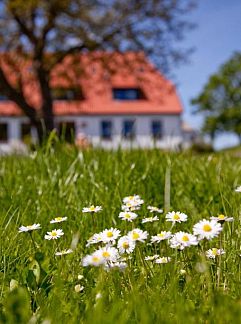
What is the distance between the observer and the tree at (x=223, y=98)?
68.2m

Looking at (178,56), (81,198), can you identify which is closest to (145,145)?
(81,198)

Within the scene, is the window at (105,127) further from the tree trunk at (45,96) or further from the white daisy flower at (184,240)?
the white daisy flower at (184,240)

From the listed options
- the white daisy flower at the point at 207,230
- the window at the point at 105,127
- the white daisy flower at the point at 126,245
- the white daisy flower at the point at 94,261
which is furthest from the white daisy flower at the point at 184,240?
the window at the point at 105,127

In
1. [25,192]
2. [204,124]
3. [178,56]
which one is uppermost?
[178,56]

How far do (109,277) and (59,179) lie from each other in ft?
6.17

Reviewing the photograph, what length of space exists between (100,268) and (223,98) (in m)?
69.5

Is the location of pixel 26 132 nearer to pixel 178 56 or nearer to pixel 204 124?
pixel 178 56

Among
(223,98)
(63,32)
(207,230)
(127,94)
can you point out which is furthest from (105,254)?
(223,98)

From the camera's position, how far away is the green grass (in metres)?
1.47

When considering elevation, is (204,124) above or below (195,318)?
below

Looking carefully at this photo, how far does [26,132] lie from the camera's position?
47.9 m

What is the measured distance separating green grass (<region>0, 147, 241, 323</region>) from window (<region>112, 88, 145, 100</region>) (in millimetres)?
45394

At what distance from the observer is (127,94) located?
164 ft

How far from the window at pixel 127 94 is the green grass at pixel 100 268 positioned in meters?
45.4
